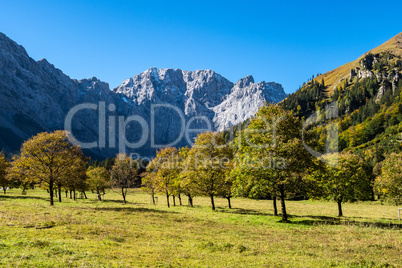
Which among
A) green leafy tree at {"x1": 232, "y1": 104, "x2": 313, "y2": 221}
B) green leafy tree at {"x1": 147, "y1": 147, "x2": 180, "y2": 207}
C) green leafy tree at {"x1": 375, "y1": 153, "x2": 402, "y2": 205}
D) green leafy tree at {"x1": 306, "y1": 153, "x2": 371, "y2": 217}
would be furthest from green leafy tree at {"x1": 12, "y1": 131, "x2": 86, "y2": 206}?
green leafy tree at {"x1": 375, "y1": 153, "x2": 402, "y2": 205}

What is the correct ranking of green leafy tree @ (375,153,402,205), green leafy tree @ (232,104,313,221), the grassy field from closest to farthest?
the grassy field
green leafy tree @ (232,104,313,221)
green leafy tree @ (375,153,402,205)

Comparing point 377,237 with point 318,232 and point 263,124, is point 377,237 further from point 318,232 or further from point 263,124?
point 263,124

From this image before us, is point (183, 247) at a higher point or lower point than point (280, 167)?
lower

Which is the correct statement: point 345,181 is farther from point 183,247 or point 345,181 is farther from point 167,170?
point 183,247

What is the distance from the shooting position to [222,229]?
76.7 ft

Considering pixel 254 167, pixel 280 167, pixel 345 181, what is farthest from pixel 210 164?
pixel 345 181

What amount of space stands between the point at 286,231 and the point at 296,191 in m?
7.57

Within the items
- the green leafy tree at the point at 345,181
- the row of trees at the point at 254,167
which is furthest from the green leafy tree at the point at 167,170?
the green leafy tree at the point at 345,181

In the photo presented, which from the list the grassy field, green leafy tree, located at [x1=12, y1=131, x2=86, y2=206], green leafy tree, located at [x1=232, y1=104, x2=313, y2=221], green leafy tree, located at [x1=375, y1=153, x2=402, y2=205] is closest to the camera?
the grassy field

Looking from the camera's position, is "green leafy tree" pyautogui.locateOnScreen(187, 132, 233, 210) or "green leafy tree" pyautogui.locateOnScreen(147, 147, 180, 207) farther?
"green leafy tree" pyautogui.locateOnScreen(147, 147, 180, 207)

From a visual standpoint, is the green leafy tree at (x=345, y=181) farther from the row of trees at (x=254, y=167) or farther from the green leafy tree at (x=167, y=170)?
the green leafy tree at (x=167, y=170)

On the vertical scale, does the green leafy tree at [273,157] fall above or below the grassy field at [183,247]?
above

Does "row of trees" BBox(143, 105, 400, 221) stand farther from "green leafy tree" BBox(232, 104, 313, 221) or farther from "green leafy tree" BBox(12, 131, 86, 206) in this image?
"green leafy tree" BBox(12, 131, 86, 206)

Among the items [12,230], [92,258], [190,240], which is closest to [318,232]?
[190,240]
